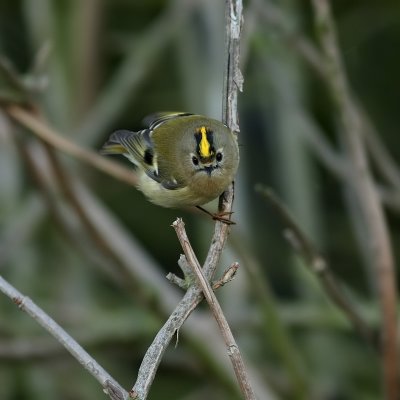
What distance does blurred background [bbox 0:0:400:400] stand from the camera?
14.2ft

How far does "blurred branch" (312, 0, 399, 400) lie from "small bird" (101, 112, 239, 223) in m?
0.64

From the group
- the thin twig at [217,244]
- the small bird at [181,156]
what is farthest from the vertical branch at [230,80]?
the small bird at [181,156]

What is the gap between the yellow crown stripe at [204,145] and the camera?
306cm

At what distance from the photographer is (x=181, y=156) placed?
Result: 324 centimetres

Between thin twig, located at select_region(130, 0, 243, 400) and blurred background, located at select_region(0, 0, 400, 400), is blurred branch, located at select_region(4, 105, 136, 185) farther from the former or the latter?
thin twig, located at select_region(130, 0, 243, 400)

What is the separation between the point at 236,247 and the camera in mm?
3719

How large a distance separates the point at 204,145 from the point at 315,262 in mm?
674

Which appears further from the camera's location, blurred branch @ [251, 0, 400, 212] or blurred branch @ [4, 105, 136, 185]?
blurred branch @ [251, 0, 400, 212]

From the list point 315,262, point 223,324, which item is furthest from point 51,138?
point 223,324

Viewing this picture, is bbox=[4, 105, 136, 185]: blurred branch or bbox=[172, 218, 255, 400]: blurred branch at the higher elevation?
bbox=[4, 105, 136, 185]: blurred branch

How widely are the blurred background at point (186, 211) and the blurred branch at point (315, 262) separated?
0.37 m

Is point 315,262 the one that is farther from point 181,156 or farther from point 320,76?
point 320,76

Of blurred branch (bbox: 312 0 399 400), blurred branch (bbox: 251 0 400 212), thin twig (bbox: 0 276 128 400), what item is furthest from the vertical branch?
blurred branch (bbox: 251 0 400 212)

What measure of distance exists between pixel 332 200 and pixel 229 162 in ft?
11.6
